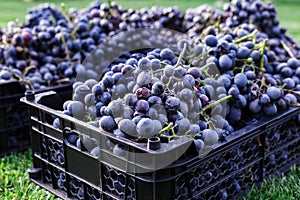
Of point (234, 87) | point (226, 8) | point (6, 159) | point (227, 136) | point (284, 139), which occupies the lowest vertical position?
point (6, 159)

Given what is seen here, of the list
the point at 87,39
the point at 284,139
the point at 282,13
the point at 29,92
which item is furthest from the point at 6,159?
the point at 282,13

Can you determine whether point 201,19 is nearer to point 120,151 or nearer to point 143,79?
point 143,79

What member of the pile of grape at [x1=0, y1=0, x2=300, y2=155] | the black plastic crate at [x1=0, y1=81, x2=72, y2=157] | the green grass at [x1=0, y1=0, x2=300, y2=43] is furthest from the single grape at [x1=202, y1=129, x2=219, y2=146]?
the green grass at [x1=0, y1=0, x2=300, y2=43]

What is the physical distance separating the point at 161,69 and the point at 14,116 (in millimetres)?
822

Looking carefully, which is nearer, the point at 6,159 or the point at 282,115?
the point at 282,115

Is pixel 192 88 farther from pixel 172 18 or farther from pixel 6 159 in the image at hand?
pixel 172 18

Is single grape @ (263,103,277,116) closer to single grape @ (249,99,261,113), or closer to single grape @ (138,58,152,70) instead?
single grape @ (249,99,261,113)

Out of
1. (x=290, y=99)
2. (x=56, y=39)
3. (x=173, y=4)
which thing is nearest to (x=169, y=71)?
(x=290, y=99)

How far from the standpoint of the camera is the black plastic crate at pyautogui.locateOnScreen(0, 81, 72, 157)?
1887mm

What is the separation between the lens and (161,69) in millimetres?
1404

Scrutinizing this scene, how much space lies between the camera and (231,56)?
5.46 ft

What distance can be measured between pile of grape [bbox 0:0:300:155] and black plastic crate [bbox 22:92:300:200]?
4 cm

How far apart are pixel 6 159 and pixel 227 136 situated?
1025 millimetres

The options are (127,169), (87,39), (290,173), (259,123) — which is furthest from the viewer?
(87,39)
